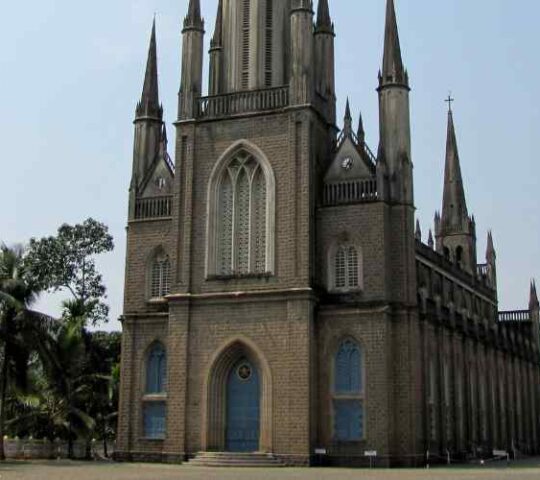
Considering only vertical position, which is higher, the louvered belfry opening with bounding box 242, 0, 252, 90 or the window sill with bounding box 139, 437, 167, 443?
the louvered belfry opening with bounding box 242, 0, 252, 90

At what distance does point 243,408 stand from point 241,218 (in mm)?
7606

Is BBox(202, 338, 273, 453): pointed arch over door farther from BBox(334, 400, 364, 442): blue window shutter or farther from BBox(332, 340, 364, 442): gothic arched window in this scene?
BBox(334, 400, 364, 442): blue window shutter

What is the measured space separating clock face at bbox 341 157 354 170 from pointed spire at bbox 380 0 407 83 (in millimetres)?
3636

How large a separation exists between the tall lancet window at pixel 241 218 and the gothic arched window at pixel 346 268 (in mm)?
2727

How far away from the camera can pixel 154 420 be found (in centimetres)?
3744

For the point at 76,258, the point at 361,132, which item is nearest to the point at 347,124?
the point at 361,132

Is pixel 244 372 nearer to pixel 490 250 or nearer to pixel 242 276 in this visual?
pixel 242 276

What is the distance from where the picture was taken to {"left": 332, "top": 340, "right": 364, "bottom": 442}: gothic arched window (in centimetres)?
3428

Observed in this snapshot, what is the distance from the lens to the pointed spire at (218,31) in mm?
41503

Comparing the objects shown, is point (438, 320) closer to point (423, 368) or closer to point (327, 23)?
point (423, 368)

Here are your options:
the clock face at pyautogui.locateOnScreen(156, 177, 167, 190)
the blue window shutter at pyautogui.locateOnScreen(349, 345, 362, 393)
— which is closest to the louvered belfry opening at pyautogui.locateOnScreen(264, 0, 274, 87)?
the clock face at pyautogui.locateOnScreen(156, 177, 167, 190)

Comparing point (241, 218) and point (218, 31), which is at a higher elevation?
point (218, 31)

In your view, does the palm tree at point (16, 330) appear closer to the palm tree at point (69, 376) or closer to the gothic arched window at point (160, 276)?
the palm tree at point (69, 376)

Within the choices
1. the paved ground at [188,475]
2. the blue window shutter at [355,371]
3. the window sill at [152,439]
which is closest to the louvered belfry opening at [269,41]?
the blue window shutter at [355,371]
